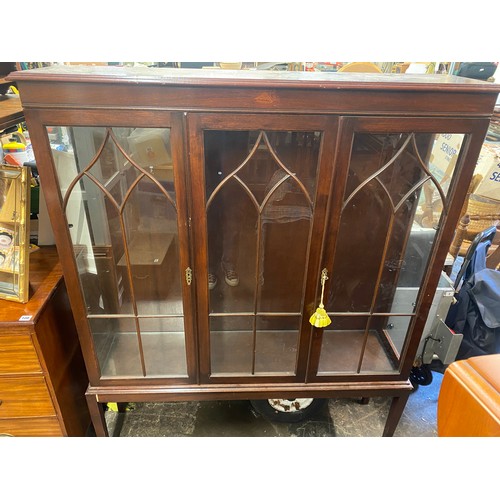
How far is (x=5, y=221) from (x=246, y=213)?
0.70 m

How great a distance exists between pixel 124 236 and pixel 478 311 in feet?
5.06

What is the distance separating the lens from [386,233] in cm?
113

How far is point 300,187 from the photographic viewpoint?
0.99 metres

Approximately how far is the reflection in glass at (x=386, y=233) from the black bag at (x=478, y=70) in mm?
643

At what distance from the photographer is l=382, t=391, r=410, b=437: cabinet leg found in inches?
53.2

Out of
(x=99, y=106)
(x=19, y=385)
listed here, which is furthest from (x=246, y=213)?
(x=19, y=385)

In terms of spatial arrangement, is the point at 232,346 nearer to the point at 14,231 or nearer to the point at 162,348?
the point at 162,348

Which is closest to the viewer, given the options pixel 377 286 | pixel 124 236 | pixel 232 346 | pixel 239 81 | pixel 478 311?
pixel 239 81

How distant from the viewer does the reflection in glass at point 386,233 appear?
0.99 m

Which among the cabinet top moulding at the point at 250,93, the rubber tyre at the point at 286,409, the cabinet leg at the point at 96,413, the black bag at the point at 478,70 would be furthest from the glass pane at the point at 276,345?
the black bag at the point at 478,70

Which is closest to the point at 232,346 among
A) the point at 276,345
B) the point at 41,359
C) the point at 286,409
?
the point at 276,345

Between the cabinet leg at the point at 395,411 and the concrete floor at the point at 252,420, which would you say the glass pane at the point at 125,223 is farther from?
the cabinet leg at the point at 395,411
